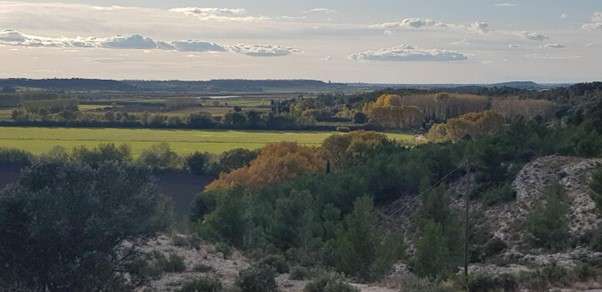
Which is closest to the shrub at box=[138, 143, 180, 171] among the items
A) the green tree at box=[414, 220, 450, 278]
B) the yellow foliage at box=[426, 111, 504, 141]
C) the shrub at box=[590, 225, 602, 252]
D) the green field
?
the green field

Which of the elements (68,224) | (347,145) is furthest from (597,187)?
(347,145)

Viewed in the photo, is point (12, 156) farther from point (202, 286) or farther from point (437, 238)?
point (202, 286)

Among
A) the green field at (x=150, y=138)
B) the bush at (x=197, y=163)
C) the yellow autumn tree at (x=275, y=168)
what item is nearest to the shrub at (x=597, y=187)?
the yellow autumn tree at (x=275, y=168)

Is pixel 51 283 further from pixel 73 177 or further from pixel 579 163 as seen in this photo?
pixel 579 163

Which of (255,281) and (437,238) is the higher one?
(255,281)

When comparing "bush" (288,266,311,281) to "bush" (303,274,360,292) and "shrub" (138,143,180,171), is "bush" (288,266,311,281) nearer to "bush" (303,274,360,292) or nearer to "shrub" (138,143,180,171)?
"bush" (303,274,360,292)

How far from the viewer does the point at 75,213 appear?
18.0 m

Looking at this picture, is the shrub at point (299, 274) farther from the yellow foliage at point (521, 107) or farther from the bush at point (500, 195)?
the yellow foliage at point (521, 107)

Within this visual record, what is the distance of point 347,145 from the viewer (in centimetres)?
7906

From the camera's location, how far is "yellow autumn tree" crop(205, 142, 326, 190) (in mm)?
69025

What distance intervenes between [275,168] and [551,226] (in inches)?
1505

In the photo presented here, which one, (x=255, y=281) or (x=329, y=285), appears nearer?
(x=329, y=285)

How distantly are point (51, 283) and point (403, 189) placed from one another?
113ft

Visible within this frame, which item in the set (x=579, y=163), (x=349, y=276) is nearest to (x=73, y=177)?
(x=349, y=276)
